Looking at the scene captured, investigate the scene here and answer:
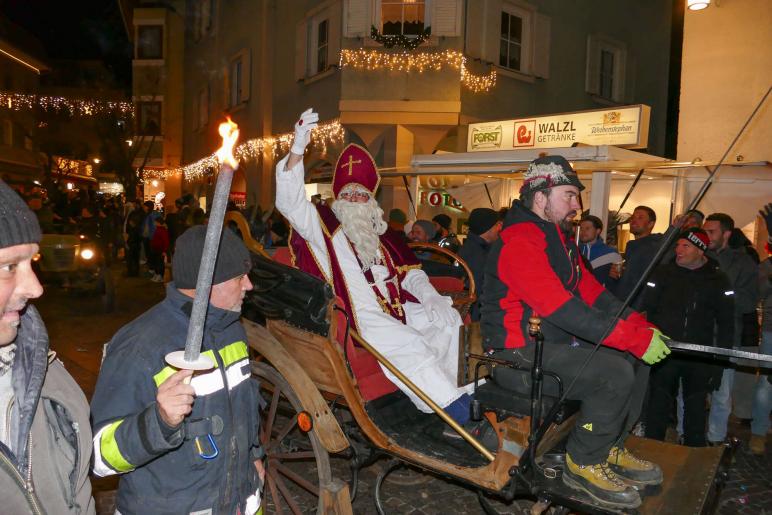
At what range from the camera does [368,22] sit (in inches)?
518

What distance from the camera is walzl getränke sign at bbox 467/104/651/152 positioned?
10.3m

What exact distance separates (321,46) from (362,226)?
12.2m

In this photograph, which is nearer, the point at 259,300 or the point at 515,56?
the point at 259,300

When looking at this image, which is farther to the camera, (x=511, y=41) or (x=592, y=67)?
(x=592, y=67)

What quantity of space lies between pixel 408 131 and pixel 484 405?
1077 centimetres

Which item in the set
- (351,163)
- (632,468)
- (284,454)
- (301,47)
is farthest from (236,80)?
(632,468)

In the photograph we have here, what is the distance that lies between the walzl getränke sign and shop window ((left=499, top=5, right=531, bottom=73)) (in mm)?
3172

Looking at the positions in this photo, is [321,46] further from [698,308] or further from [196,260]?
[196,260]

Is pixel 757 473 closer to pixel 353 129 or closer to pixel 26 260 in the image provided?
pixel 26 260

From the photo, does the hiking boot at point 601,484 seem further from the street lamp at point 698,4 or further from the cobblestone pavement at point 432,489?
the street lamp at point 698,4

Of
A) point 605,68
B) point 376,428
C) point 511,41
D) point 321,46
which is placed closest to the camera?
point 376,428

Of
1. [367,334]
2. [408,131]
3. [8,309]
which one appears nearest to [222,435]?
[8,309]

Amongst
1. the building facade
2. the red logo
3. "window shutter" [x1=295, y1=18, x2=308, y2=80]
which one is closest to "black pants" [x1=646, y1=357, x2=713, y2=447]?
the red logo

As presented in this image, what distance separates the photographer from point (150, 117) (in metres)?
32.5
